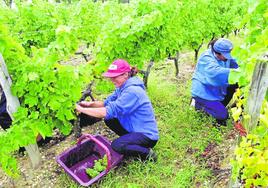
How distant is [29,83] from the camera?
11.7ft

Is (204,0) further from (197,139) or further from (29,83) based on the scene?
(29,83)

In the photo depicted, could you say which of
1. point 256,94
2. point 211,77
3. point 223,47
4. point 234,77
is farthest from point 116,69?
point 256,94

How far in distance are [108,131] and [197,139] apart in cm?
143

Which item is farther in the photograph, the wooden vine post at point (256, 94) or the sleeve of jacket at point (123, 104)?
the sleeve of jacket at point (123, 104)

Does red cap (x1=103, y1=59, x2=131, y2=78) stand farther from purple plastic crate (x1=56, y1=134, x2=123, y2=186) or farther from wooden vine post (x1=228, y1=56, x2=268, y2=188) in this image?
wooden vine post (x1=228, y1=56, x2=268, y2=188)

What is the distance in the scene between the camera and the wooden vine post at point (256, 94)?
6.19 ft

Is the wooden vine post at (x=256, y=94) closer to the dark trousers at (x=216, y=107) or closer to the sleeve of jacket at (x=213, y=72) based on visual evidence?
the sleeve of jacket at (x=213, y=72)

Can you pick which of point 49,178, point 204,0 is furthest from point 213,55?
point 204,0

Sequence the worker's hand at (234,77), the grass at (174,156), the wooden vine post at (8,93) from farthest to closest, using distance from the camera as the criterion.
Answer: the grass at (174,156) → the wooden vine post at (8,93) → the worker's hand at (234,77)

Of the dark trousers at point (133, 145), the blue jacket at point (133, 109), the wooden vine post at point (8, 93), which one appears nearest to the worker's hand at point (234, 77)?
the blue jacket at point (133, 109)

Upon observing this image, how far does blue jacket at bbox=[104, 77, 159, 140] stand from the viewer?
3818 mm

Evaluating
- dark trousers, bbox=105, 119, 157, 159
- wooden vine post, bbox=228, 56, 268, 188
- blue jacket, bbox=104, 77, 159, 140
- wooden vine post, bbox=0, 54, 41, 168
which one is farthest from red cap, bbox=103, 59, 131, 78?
wooden vine post, bbox=228, 56, 268, 188

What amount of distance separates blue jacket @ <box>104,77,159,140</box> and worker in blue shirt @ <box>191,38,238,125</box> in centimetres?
121

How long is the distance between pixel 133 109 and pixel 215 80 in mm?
1486
